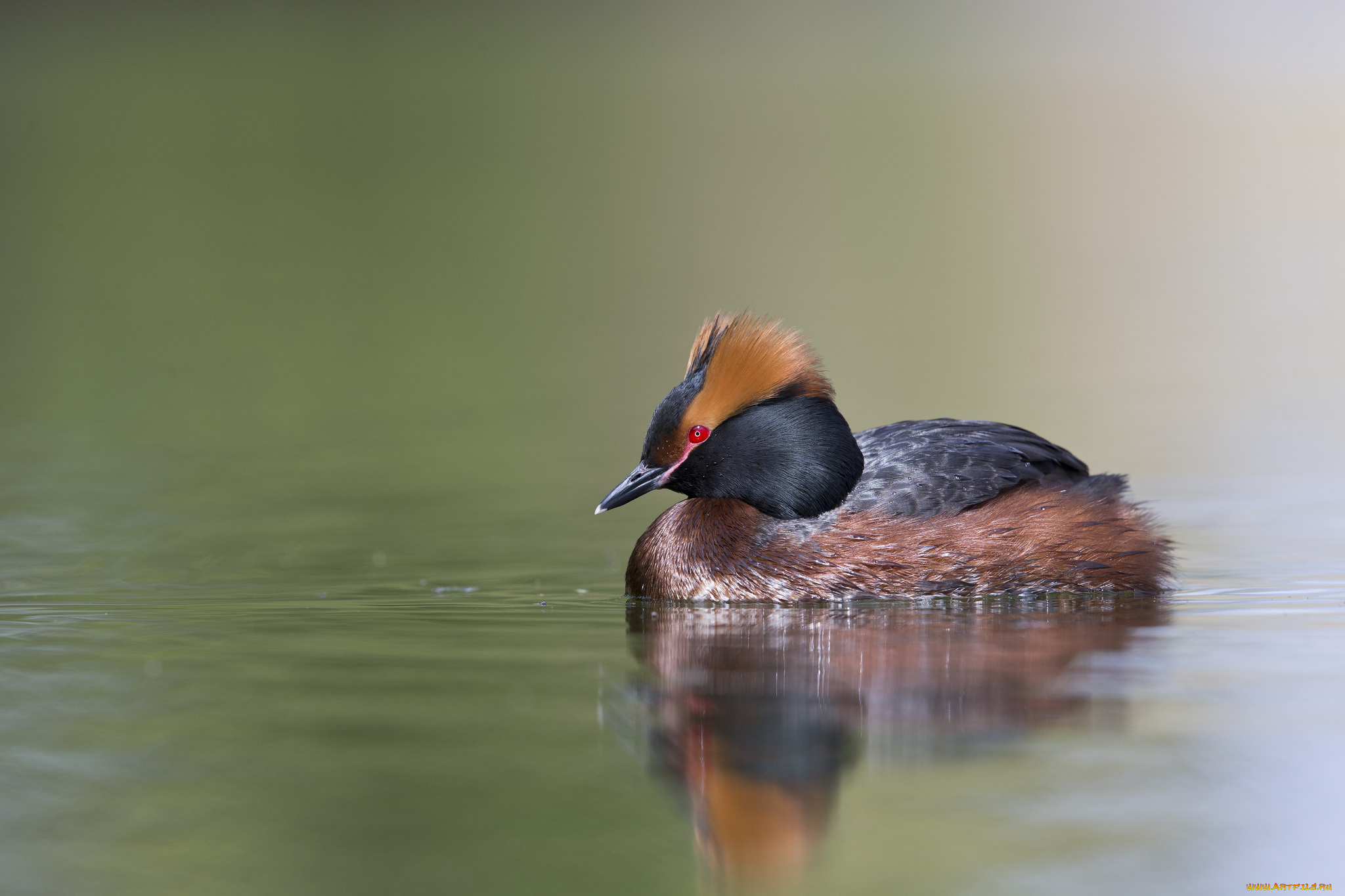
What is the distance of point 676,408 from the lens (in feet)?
24.7

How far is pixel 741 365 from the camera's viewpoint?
296 inches

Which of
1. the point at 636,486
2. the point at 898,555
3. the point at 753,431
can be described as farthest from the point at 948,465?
the point at 636,486

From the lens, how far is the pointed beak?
7465 mm

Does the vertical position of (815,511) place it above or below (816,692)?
above

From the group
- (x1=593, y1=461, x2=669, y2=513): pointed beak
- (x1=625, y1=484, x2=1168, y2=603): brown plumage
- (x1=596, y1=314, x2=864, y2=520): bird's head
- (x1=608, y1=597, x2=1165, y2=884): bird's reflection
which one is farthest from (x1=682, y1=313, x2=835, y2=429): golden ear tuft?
(x1=608, y1=597, x2=1165, y2=884): bird's reflection

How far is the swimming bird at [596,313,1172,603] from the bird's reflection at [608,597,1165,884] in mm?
154

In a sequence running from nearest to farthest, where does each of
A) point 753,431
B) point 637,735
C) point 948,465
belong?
point 637,735 → point 753,431 → point 948,465

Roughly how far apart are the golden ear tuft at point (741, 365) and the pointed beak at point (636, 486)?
0.29 m

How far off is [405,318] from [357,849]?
16.4 meters

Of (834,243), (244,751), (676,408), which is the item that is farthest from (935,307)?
(244,751)

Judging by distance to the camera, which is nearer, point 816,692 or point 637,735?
point 637,735

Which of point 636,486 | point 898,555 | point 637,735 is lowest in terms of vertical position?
point 637,735

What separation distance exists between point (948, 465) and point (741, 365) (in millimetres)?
1156

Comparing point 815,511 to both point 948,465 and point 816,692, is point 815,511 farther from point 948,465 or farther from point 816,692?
point 816,692
